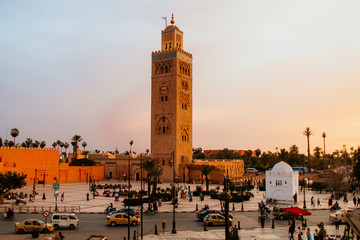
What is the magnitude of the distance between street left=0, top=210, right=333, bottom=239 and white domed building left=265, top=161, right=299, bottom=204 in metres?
4.51

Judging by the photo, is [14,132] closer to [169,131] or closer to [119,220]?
[169,131]

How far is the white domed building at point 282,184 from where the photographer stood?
3262cm

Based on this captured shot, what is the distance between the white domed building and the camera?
3262 centimetres

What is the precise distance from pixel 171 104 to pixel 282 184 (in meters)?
29.8

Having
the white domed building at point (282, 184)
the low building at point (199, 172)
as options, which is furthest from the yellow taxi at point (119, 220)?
the low building at point (199, 172)

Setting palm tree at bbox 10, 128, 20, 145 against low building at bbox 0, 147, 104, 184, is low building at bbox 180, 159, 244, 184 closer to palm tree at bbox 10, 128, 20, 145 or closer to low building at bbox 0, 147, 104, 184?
low building at bbox 0, 147, 104, 184

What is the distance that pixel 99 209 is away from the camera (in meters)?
28.5

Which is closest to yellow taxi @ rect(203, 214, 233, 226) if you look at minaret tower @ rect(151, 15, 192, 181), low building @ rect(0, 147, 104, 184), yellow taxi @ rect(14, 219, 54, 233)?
yellow taxi @ rect(14, 219, 54, 233)

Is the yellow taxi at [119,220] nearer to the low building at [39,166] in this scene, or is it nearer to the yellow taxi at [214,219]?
the yellow taxi at [214,219]

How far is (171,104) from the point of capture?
58.8 metres

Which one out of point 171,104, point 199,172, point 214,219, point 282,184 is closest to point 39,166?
point 171,104

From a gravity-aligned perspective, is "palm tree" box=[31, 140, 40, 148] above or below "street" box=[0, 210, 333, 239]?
above

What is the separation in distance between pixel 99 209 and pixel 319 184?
96.7ft

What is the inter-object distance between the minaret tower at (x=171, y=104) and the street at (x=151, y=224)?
31.1 metres
